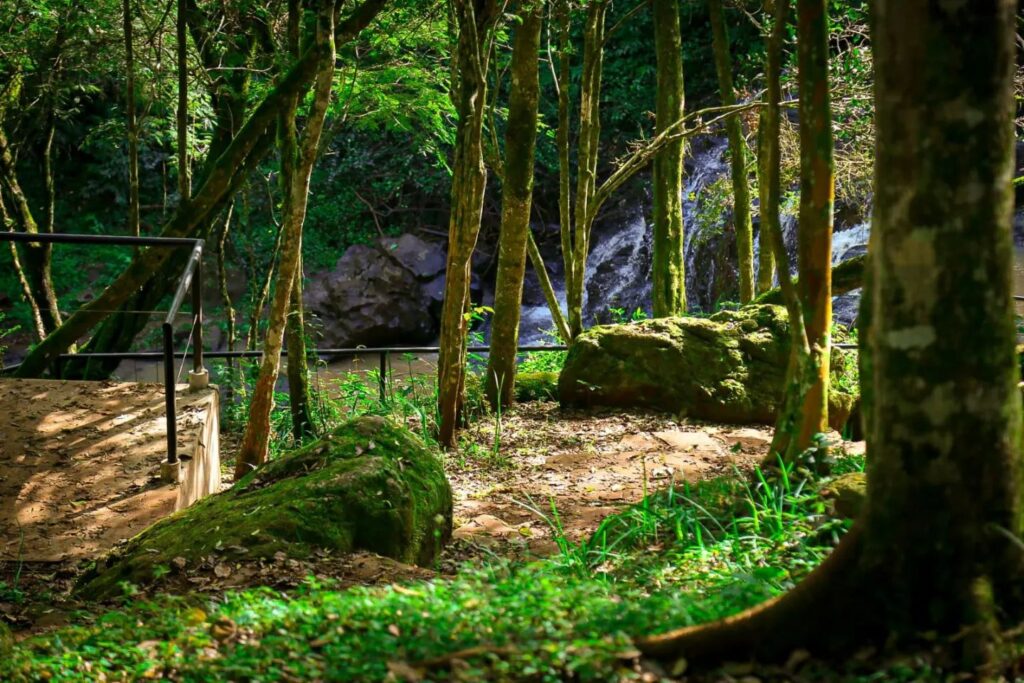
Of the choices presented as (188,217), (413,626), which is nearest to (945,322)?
(413,626)

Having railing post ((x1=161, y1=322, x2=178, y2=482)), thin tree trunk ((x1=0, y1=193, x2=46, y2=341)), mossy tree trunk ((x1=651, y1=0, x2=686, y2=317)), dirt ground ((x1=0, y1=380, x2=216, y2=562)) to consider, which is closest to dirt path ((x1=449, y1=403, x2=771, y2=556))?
railing post ((x1=161, y1=322, x2=178, y2=482))

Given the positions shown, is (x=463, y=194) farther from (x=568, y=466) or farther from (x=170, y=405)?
(x=170, y=405)

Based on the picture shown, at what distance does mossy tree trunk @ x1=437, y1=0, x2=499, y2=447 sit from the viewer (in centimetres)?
709

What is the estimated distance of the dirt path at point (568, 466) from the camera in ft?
19.1

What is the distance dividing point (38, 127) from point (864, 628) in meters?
13.7

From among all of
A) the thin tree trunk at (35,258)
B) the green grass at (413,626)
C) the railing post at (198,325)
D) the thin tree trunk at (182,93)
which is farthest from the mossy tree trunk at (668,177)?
the green grass at (413,626)

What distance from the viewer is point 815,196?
523 centimetres

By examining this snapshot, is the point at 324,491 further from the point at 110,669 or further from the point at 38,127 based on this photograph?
the point at 38,127

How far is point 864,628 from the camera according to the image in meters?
2.90

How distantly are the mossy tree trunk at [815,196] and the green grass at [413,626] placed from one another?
149 centimetres

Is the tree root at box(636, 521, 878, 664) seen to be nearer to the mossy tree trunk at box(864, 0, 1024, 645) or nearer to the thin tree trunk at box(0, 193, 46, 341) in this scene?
the mossy tree trunk at box(864, 0, 1024, 645)

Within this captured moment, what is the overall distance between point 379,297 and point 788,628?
1586 centimetres

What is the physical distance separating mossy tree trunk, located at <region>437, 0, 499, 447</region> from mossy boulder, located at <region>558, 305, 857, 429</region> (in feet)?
4.84

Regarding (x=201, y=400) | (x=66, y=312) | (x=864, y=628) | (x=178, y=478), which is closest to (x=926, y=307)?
(x=864, y=628)
